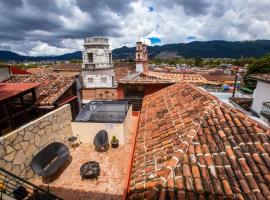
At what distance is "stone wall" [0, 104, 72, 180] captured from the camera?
7426 mm

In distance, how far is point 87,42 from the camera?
25.5 metres

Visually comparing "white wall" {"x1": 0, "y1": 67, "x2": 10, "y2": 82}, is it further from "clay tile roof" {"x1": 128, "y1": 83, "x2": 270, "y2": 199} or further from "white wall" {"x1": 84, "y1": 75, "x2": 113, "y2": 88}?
"clay tile roof" {"x1": 128, "y1": 83, "x2": 270, "y2": 199}

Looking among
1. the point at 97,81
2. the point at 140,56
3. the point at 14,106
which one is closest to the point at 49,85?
the point at 14,106

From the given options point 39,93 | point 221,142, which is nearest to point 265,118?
point 221,142

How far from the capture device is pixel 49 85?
15.1 m

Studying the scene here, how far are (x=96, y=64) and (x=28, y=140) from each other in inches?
747

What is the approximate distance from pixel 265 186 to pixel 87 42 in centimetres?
2662

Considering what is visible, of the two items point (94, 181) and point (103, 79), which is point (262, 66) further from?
point (94, 181)

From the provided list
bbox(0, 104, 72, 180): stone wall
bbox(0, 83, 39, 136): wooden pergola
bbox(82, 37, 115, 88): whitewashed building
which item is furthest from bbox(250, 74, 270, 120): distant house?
bbox(82, 37, 115, 88): whitewashed building

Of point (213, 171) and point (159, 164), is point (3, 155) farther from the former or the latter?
point (213, 171)

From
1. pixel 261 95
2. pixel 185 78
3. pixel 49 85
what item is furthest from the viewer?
pixel 185 78

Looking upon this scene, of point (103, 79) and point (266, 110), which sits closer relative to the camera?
point (266, 110)

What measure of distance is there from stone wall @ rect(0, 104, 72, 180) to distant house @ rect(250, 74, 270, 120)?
1497cm

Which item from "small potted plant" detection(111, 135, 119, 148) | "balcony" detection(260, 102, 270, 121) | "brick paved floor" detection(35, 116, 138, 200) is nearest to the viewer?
"brick paved floor" detection(35, 116, 138, 200)
